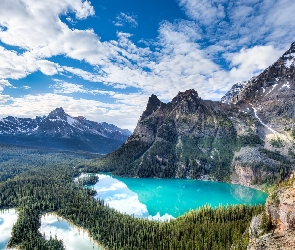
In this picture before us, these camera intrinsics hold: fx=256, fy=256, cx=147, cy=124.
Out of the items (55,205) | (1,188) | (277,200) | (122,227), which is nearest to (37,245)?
(122,227)

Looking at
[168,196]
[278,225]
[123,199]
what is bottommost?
[123,199]

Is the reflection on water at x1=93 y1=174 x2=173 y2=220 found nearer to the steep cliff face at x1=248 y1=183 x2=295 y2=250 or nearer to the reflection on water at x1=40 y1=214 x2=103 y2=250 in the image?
the reflection on water at x1=40 y1=214 x2=103 y2=250

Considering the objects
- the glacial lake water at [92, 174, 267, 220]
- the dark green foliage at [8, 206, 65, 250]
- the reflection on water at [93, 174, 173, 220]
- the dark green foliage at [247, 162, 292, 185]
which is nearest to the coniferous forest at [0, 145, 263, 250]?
the dark green foliage at [8, 206, 65, 250]

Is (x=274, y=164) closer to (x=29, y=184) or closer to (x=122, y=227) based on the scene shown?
(x=122, y=227)

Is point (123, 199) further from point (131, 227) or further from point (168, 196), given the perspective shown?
point (131, 227)

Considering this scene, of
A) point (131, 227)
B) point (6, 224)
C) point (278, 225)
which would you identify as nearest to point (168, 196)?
point (131, 227)

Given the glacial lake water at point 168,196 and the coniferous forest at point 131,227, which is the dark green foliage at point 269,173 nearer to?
the glacial lake water at point 168,196

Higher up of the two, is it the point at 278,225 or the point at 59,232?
the point at 278,225
